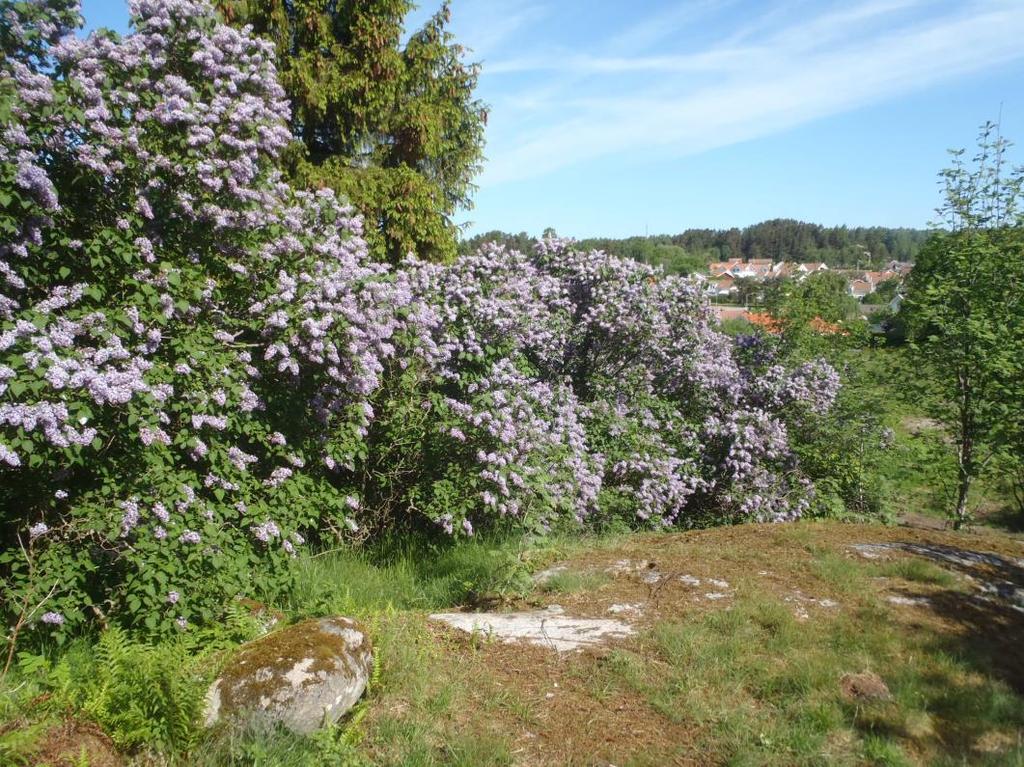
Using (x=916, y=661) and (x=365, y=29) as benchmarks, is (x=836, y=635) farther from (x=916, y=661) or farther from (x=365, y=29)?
(x=365, y=29)

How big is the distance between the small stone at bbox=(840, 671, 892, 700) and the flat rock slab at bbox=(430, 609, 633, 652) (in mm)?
1124

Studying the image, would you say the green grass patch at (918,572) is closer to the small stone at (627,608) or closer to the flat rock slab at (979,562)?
the flat rock slab at (979,562)

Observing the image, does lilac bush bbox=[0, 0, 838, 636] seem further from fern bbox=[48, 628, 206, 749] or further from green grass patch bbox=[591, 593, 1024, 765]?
green grass patch bbox=[591, 593, 1024, 765]

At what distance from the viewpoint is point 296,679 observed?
3.17m

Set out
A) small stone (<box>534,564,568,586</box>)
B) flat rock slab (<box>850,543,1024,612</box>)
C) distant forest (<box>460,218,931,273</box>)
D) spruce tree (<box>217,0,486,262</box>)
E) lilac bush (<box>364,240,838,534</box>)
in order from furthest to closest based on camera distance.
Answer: distant forest (<box>460,218,931,273</box>) < spruce tree (<box>217,0,486,262</box>) < lilac bush (<box>364,240,838,534</box>) < small stone (<box>534,564,568,586</box>) < flat rock slab (<box>850,543,1024,612</box>)

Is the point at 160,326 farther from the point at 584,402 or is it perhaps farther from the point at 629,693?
the point at 584,402

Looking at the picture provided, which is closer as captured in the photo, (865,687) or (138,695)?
(138,695)

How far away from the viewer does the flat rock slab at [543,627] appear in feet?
13.3

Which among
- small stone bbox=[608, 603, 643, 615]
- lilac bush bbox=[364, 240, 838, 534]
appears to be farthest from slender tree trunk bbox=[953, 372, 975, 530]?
small stone bbox=[608, 603, 643, 615]

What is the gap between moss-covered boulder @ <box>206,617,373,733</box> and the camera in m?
3.08

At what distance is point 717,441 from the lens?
8406 mm

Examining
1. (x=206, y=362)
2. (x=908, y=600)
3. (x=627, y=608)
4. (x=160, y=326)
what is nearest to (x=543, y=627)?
(x=627, y=608)

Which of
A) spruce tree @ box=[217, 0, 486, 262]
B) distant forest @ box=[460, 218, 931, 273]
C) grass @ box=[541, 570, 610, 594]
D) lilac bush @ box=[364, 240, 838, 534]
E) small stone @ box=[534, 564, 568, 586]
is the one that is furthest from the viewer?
distant forest @ box=[460, 218, 931, 273]

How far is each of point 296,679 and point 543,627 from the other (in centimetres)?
156
